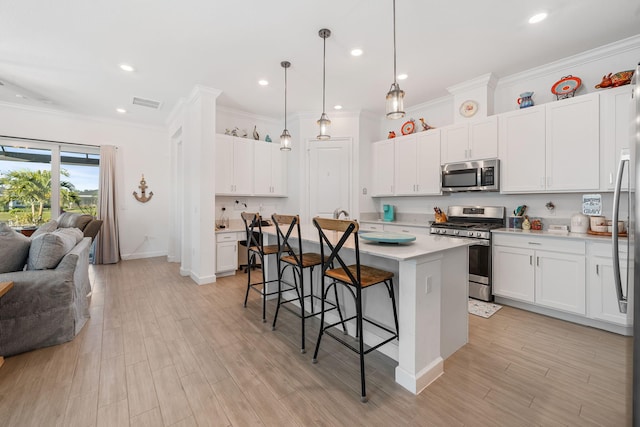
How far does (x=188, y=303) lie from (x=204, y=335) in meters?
0.97

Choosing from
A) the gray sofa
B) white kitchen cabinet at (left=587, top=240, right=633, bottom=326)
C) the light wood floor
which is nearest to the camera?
the light wood floor

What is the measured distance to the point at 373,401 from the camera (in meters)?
1.71

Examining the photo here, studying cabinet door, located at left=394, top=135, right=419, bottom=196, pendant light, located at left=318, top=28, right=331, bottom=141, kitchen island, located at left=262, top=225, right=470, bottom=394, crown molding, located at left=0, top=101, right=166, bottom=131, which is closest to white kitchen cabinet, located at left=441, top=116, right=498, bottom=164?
cabinet door, located at left=394, top=135, right=419, bottom=196

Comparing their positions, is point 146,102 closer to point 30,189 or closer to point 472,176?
point 30,189

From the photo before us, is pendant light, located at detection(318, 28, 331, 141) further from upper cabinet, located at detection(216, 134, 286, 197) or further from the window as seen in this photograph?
the window

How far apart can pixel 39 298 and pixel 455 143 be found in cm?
498

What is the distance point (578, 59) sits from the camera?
3188 mm

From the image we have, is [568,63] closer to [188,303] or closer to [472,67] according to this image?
[472,67]

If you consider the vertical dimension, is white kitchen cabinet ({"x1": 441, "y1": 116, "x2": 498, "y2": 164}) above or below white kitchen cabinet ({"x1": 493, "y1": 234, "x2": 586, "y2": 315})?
above

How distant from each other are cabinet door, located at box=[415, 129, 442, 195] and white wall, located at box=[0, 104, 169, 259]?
5.44 metres

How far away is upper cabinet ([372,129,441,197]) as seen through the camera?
429 cm

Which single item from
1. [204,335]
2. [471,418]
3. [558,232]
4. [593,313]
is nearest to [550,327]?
[593,313]

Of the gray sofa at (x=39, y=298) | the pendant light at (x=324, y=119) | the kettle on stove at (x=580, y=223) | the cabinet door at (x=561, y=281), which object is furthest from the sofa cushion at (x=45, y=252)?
the kettle on stove at (x=580, y=223)

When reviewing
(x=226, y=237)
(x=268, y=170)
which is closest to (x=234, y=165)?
(x=268, y=170)
